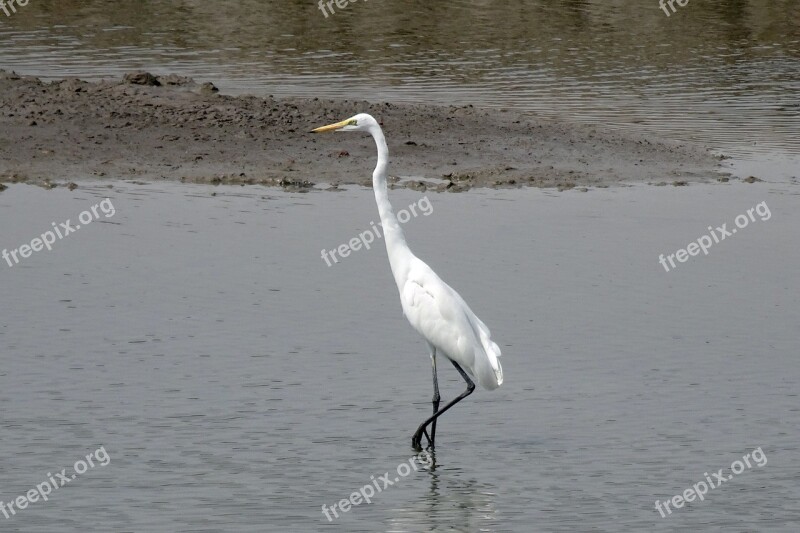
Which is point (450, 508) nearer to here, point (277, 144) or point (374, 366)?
point (374, 366)

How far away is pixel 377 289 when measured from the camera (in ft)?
39.6

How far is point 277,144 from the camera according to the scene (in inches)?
674

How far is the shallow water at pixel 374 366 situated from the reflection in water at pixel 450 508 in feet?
0.06

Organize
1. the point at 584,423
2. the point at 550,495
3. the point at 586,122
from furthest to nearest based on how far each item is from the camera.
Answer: the point at 586,122 < the point at 584,423 < the point at 550,495

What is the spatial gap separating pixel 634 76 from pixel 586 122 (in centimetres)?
467

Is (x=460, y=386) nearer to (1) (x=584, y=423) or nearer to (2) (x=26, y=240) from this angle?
(1) (x=584, y=423)

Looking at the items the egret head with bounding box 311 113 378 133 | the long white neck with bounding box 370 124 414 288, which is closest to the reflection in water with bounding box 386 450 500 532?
→ the long white neck with bounding box 370 124 414 288

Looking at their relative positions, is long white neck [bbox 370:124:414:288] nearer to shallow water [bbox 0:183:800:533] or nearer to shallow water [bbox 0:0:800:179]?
shallow water [bbox 0:183:800:533]

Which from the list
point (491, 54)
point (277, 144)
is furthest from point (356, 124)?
point (491, 54)

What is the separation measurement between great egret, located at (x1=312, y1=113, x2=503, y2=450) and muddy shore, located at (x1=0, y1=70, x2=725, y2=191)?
6460 mm

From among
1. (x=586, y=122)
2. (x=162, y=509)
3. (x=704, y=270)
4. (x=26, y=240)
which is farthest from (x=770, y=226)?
(x=162, y=509)

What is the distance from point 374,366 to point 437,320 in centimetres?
120

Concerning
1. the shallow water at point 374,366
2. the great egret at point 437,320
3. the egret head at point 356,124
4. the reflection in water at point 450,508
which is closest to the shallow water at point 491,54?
the shallow water at point 374,366

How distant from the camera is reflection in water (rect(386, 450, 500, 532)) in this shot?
747 cm
